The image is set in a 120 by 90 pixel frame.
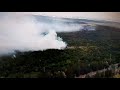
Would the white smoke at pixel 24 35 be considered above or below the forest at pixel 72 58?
above

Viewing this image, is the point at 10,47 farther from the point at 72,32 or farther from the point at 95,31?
the point at 95,31

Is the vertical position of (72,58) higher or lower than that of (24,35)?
lower

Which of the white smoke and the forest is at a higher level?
the white smoke

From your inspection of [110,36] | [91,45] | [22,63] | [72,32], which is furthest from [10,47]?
[110,36]

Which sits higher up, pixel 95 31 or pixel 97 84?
pixel 95 31
